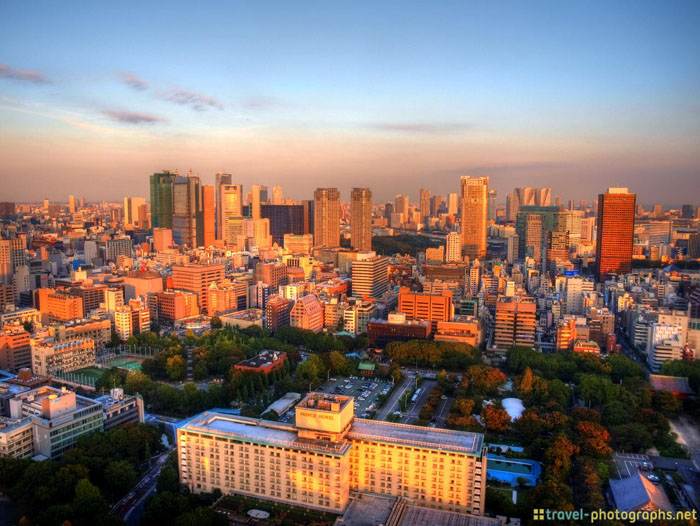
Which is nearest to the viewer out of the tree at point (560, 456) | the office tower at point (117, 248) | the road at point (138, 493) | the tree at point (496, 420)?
the road at point (138, 493)

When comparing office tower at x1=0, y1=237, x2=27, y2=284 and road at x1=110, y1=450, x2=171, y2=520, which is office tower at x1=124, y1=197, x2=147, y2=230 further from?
road at x1=110, y1=450, x2=171, y2=520

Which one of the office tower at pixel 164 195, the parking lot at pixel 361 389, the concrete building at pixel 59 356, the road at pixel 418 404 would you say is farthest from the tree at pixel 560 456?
the office tower at pixel 164 195

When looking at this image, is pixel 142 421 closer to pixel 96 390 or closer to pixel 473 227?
pixel 96 390

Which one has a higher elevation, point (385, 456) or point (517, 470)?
point (385, 456)

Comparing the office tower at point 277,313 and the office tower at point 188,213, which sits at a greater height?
the office tower at point 188,213

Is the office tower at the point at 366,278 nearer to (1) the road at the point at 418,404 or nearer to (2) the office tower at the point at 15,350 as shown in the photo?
(1) the road at the point at 418,404

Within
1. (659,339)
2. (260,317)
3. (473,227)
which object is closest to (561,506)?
(659,339)
